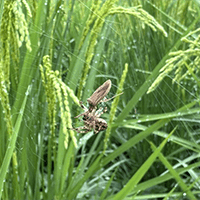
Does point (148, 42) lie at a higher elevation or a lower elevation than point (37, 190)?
higher

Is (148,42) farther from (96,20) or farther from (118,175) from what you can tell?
(96,20)

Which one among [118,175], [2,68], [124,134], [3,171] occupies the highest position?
[2,68]

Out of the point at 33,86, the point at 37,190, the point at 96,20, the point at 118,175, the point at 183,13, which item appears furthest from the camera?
the point at 118,175

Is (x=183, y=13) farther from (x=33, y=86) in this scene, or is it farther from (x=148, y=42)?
(x=33, y=86)

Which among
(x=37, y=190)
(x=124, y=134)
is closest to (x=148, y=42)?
(x=124, y=134)

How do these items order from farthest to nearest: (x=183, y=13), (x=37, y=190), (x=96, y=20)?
1. (x=183, y=13)
2. (x=37, y=190)
3. (x=96, y=20)

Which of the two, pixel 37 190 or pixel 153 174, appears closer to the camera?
pixel 37 190

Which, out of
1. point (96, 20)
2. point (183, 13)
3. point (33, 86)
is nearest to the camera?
point (96, 20)

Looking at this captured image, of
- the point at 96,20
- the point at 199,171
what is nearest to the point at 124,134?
the point at 199,171

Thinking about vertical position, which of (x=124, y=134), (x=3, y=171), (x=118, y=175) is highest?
(x=3, y=171)
